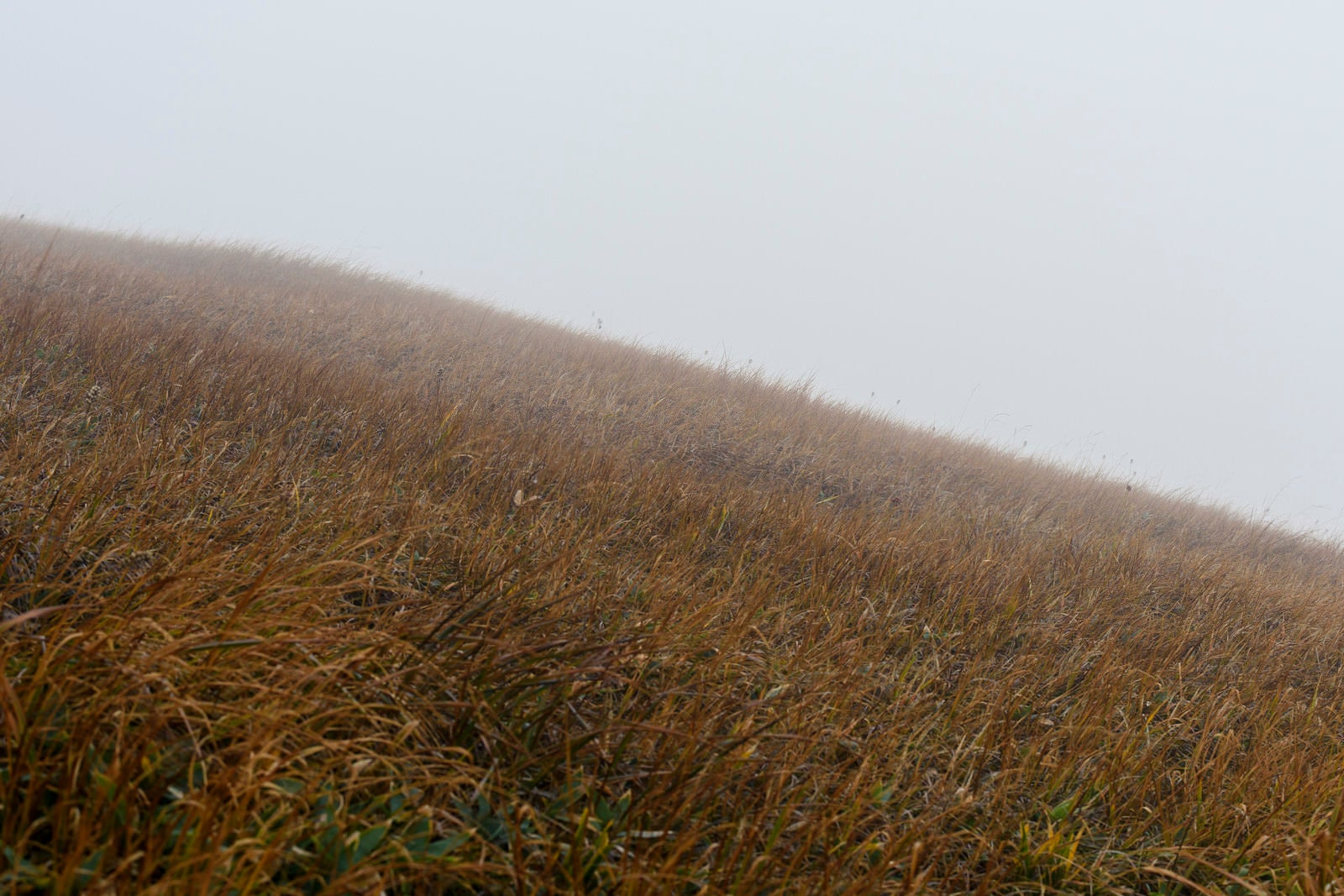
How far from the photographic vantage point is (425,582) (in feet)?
8.24

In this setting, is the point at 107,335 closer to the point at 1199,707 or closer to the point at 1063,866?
the point at 1063,866

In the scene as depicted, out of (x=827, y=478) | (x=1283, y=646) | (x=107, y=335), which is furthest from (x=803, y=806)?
(x=107, y=335)

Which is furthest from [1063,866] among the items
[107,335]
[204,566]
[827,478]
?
[107,335]

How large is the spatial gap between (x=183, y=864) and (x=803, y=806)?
140 centimetres

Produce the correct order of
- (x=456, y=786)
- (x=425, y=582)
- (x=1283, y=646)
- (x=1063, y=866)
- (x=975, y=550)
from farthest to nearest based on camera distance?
1. (x=975, y=550)
2. (x=1283, y=646)
3. (x=425, y=582)
4. (x=1063, y=866)
5. (x=456, y=786)

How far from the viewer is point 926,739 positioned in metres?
2.30

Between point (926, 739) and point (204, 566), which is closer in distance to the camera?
point (204, 566)

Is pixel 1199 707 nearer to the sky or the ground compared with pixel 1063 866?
nearer to the sky

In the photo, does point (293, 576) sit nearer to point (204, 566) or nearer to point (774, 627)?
point (204, 566)

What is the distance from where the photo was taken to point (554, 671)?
1834mm

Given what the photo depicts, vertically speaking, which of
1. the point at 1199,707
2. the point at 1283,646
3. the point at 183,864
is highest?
the point at 1283,646

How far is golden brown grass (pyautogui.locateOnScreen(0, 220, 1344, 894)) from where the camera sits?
1.33 meters

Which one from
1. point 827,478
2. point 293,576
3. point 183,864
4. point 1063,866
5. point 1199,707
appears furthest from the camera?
point 827,478

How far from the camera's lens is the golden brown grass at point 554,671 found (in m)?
1.33
